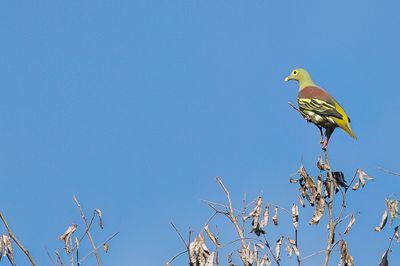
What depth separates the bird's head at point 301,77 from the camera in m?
13.9

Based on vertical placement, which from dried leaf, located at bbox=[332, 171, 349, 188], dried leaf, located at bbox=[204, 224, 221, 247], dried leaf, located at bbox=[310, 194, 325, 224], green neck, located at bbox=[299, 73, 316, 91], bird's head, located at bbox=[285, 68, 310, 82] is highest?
bird's head, located at bbox=[285, 68, 310, 82]

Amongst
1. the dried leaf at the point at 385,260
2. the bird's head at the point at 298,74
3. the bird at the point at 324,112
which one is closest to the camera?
the dried leaf at the point at 385,260

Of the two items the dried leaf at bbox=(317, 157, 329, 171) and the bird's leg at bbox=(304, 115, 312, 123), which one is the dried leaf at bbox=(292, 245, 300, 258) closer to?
the dried leaf at bbox=(317, 157, 329, 171)

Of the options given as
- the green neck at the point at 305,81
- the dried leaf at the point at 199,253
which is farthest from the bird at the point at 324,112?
the dried leaf at the point at 199,253

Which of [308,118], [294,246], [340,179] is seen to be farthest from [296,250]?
[308,118]

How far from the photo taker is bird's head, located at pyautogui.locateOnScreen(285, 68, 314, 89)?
13905mm

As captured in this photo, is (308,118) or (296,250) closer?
(296,250)

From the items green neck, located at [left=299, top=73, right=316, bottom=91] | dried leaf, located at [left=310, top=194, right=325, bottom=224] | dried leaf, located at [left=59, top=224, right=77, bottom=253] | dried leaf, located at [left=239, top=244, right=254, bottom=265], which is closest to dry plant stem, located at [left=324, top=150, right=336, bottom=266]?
dried leaf, located at [left=310, top=194, right=325, bottom=224]

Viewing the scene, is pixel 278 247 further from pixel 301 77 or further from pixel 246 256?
pixel 301 77

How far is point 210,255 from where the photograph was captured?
22.4 feet

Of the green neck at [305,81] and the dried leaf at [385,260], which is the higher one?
the green neck at [305,81]

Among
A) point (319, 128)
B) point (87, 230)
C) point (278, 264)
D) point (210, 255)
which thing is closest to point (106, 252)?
point (87, 230)

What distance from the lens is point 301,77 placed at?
14016mm

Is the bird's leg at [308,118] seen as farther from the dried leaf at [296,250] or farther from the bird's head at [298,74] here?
the dried leaf at [296,250]
